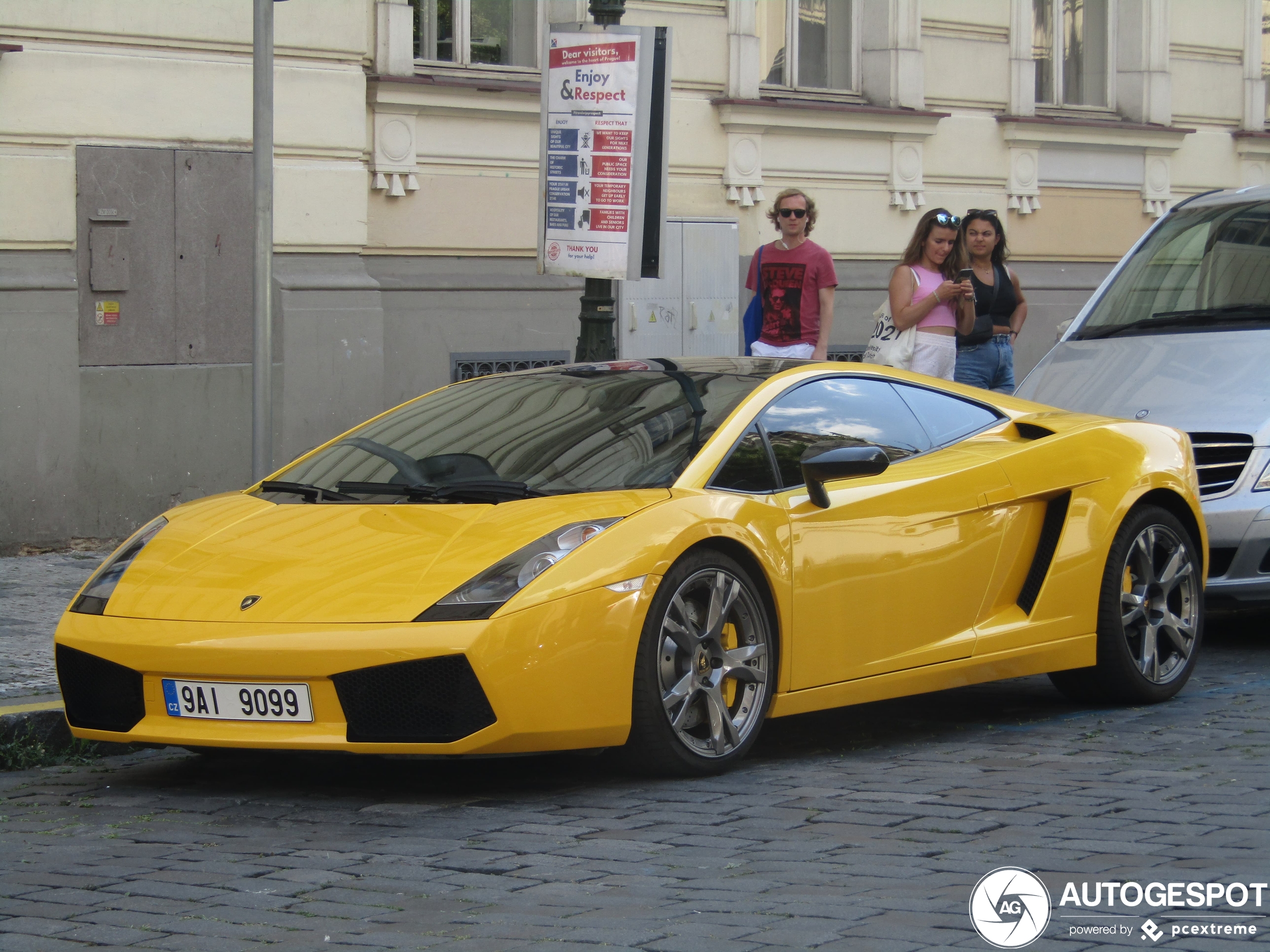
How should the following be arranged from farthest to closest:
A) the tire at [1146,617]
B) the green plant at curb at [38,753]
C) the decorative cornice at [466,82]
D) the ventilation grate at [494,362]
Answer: the ventilation grate at [494,362] < the decorative cornice at [466,82] < the tire at [1146,617] < the green plant at curb at [38,753]

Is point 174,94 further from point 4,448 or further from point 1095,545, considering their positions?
point 1095,545

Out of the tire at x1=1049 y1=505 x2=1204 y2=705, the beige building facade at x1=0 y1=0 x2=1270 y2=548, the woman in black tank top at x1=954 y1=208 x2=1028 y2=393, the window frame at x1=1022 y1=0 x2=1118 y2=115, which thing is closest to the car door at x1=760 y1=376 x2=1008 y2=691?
the tire at x1=1049 y1=505 x2=1204 y2=705

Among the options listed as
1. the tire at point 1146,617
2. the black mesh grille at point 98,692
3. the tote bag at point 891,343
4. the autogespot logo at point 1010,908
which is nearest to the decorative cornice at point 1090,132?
the tote bag at point 891,343

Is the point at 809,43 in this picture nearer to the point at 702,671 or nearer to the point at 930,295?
the point at 930,295

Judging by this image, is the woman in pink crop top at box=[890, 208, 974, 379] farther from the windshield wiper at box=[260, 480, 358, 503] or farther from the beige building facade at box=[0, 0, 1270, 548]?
the windshield wiper at box=[260, 480, 358, 503]

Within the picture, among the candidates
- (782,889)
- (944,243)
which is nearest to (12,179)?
(944,243)

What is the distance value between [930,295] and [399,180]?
446cm

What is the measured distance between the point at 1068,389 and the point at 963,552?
2718 millimetres

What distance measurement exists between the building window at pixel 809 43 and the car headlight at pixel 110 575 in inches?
398

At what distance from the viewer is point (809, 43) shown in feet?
51.6

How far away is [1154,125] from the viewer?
17.4 m

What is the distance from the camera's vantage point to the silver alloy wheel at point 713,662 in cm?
542

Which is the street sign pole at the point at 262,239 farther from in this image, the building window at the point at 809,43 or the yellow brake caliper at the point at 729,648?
the building window at the point at 809,43

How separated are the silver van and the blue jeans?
90 cm
